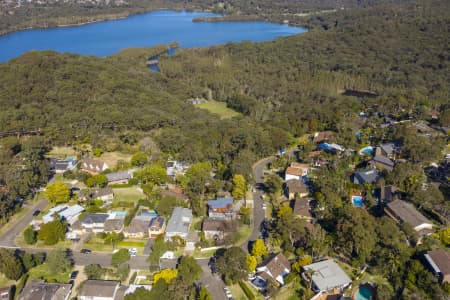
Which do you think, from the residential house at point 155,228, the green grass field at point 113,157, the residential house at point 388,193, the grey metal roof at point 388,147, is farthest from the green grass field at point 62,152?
the grey metal roof at point 388,147

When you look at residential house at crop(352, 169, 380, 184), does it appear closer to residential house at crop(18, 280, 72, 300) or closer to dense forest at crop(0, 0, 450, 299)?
dense forest at crop(0, 0, 450, 299)

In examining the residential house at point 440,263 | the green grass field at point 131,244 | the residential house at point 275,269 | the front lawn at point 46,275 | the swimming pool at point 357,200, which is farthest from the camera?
the swimming pool at point 357,200

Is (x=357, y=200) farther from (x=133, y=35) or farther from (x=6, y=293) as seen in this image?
(x=133, y=35)

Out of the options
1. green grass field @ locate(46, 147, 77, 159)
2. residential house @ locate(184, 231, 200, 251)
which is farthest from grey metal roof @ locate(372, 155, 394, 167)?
green grass field @ locate(46, 147, 77, 159)

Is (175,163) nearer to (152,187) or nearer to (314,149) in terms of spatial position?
(152,187)

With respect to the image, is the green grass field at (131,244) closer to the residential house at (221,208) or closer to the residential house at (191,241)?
the residential house at (191,241)

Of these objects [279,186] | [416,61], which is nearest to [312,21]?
[416,61]

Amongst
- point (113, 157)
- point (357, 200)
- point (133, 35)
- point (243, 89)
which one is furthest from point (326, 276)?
point (133, 35)
